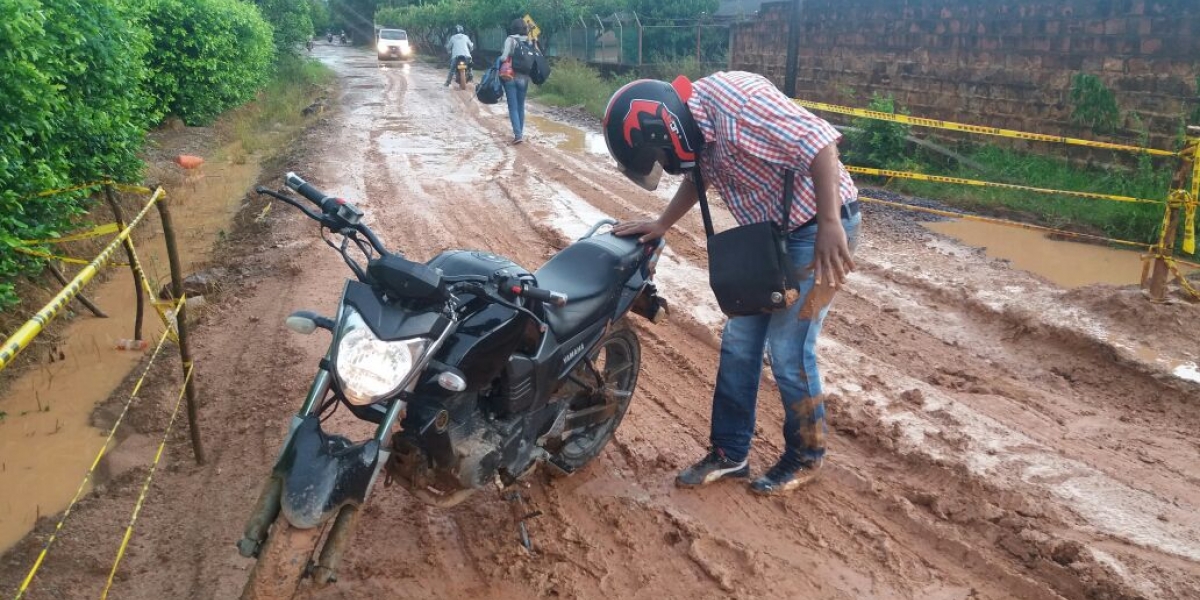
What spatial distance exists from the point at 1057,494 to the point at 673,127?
→ 2261 mm

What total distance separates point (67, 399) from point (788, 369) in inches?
154

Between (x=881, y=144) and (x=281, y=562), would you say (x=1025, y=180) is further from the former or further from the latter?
(x=281, y=562)

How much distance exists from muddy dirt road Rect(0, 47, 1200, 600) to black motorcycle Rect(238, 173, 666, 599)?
399mm

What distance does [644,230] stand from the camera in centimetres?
369

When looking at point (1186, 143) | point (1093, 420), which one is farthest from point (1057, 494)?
point (1186, 143)

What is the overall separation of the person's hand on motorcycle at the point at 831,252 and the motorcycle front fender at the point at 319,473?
1.70 metres

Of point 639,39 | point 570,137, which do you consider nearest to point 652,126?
point 570,137

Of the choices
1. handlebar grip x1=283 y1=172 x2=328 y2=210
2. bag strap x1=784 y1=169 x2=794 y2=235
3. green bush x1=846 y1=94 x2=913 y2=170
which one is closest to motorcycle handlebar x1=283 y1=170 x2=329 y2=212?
handlebar grip x1=283 y1=172 x2=328 y2=210

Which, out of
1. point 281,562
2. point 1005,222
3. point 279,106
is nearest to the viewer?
point 281,562

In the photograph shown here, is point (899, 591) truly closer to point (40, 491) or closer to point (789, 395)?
point (789, 395)

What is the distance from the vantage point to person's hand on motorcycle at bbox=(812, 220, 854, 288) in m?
3.02

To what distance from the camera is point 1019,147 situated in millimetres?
9922

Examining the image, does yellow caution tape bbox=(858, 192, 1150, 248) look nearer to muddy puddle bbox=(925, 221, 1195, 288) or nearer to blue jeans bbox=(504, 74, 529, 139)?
muddy puddle bbox=(925, 221, 1195, 288)

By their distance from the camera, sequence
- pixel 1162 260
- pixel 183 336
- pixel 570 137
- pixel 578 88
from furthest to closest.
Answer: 1. pixel 578 88
2. pixel 570 137
3. pixel 1162 260
4. pixel 183 336
